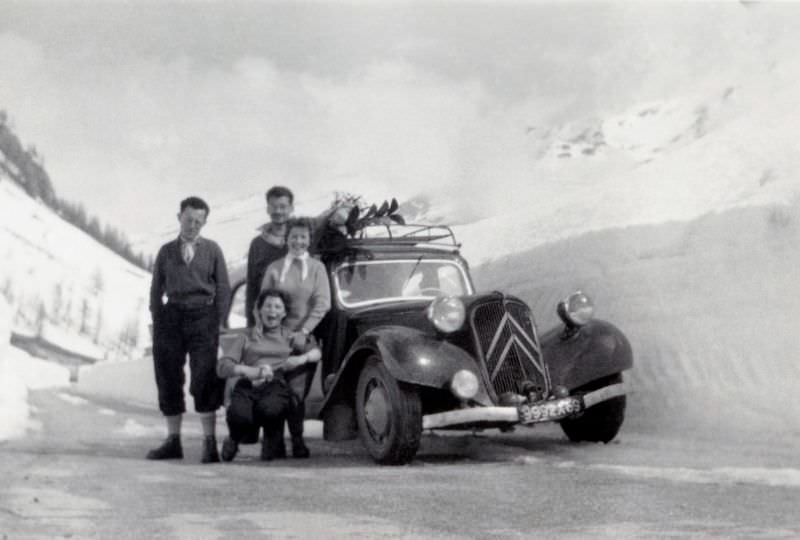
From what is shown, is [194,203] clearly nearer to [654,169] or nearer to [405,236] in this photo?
[405,236]

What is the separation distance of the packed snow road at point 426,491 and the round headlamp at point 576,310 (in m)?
0.72

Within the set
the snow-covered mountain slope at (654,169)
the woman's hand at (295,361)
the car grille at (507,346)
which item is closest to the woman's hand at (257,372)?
the woman's hand at (295,361)

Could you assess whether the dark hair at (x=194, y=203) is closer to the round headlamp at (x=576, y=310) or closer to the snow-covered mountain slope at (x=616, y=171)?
the snow-covered mountain slope at (x=616, y=171)

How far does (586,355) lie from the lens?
225 inches

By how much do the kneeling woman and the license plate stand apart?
127 cm

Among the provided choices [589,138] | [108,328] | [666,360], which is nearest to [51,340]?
[108,328]

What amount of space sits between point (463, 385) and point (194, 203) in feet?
5.44

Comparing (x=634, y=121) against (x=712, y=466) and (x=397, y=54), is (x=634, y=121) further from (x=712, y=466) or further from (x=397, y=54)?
(x=712, y=466)

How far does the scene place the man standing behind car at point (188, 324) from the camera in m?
5.41

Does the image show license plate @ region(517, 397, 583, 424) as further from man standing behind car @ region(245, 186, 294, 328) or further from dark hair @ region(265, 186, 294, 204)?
man standing behind car @ region(245, 186, 294, 328)

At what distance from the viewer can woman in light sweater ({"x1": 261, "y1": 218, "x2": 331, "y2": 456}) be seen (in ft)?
18.7

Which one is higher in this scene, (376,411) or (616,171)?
(616,171)

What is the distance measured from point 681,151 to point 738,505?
3.04m

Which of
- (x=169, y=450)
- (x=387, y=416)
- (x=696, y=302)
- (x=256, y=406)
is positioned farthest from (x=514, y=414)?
(x=696, y=302)
